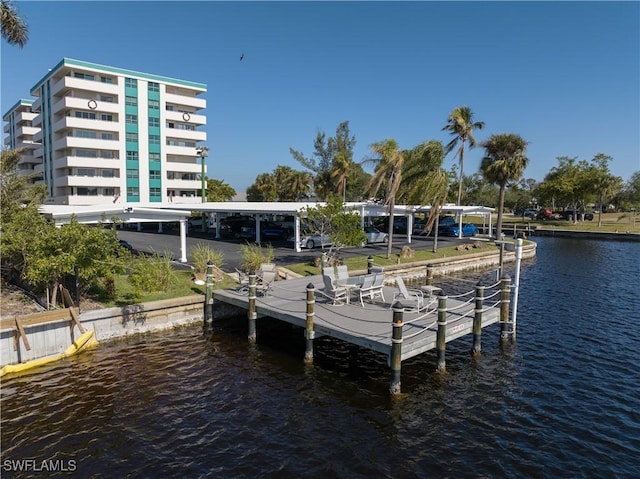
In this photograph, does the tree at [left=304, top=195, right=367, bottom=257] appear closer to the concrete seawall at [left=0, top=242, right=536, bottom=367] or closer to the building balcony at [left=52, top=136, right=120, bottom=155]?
the concrete seawall at [left=0, top=242, right=536, bottom=367]

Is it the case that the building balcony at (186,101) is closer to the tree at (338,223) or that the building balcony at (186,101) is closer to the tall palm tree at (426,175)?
the tall palm tree at (426,175)

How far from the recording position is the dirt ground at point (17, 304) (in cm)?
1284

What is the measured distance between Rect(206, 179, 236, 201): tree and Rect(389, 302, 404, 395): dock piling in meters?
60.6

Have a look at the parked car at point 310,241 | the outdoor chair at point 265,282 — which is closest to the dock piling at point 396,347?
the outdoor chair at point 265,282

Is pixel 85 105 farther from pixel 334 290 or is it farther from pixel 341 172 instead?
pixel 334 290

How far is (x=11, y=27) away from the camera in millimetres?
18594

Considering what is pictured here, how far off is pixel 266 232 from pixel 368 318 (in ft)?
75.3

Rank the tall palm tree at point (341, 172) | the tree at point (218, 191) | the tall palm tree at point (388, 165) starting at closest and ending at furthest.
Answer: the tall palm tree at point (388, 165) < the tall palm tree at point (341, 172) < the tree at point (218, 191)

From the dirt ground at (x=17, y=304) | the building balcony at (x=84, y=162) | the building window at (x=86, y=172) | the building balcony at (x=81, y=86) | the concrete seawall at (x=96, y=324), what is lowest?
the concrete seawall at (x=96, y=324)

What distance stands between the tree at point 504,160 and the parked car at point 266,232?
716 inches

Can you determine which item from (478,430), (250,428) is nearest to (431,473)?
(478,430)

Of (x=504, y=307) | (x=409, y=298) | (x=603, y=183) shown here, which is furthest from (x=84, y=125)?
(x=603, y=183)

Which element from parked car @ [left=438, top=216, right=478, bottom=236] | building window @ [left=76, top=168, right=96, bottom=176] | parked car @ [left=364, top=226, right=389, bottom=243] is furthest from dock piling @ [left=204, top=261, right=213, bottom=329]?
building window @ [left=76, top=168, right=96, bottom=176]

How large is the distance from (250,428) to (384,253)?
20.5 metres
